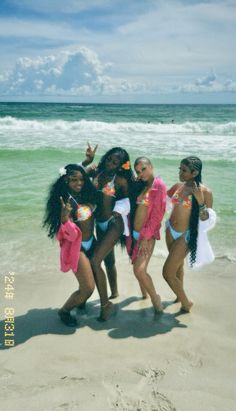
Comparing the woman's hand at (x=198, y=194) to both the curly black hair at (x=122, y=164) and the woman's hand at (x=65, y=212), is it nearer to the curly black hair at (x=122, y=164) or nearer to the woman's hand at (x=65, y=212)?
the curly black hair at (x=122, y=164)

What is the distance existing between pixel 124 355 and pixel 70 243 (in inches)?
49.9

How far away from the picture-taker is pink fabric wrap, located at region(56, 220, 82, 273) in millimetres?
4141

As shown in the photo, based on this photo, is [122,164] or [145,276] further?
[122,164]

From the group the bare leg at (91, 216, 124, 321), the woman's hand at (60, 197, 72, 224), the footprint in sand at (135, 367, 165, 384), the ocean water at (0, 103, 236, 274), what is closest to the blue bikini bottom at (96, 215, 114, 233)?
the bare leg at (91, 216, 124, 321)

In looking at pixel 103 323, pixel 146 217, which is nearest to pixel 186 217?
pixel 146 217

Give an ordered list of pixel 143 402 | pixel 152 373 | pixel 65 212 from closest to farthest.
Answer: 1. pixel 143 402
2. pixel 152 373
3. pixel 65 212

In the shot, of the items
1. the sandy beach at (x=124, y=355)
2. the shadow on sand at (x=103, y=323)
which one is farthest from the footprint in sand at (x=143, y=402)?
the shadow on sand at (x=103, y=323)

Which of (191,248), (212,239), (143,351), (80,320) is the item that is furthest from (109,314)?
(212,239)

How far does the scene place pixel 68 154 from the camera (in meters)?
16.0

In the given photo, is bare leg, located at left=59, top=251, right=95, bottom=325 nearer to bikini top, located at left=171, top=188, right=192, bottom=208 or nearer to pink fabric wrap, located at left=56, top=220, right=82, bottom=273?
pink fabric wrap, located at left=56, top=220, right=82, bottom=273

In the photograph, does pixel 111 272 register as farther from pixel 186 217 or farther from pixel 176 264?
pixel 186 217

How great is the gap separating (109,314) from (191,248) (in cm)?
119

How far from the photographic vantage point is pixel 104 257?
4.43 meters

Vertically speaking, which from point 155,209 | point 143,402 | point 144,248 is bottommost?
point 143,402
